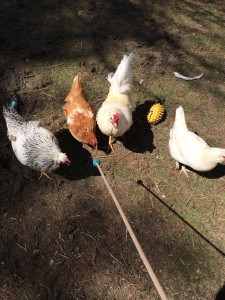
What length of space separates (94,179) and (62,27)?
350 cm

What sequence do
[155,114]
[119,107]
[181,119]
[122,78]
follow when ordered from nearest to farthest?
[181,119] < [119,107] < [122,78] < [155,114]

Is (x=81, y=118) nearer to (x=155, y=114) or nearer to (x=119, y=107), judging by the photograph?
(x=119, y=107)

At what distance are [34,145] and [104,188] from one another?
1146 mm

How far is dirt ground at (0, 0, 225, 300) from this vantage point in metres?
3.55

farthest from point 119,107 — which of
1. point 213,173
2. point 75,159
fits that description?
point 213,173

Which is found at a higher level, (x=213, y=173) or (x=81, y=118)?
(x=81, y=118)

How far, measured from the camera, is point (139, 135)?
4633 mm

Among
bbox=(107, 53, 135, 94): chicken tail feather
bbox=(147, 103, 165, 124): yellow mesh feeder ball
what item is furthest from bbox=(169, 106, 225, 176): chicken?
bbox=(107, 53, 135, 94): chicken tail feather

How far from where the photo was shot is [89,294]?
345cm

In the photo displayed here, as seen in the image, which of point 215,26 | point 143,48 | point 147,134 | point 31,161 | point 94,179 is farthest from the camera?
point 215,26

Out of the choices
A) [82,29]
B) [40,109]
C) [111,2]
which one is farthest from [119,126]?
[111,2]

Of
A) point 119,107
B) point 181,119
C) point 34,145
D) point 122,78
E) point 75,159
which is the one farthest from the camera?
point 75,159

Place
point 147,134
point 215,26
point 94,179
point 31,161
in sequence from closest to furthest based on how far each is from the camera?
point 31,161 < point 94,179 < point 147,134 < point 215,26

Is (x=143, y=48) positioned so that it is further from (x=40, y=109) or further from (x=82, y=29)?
(x=40, y=109)
